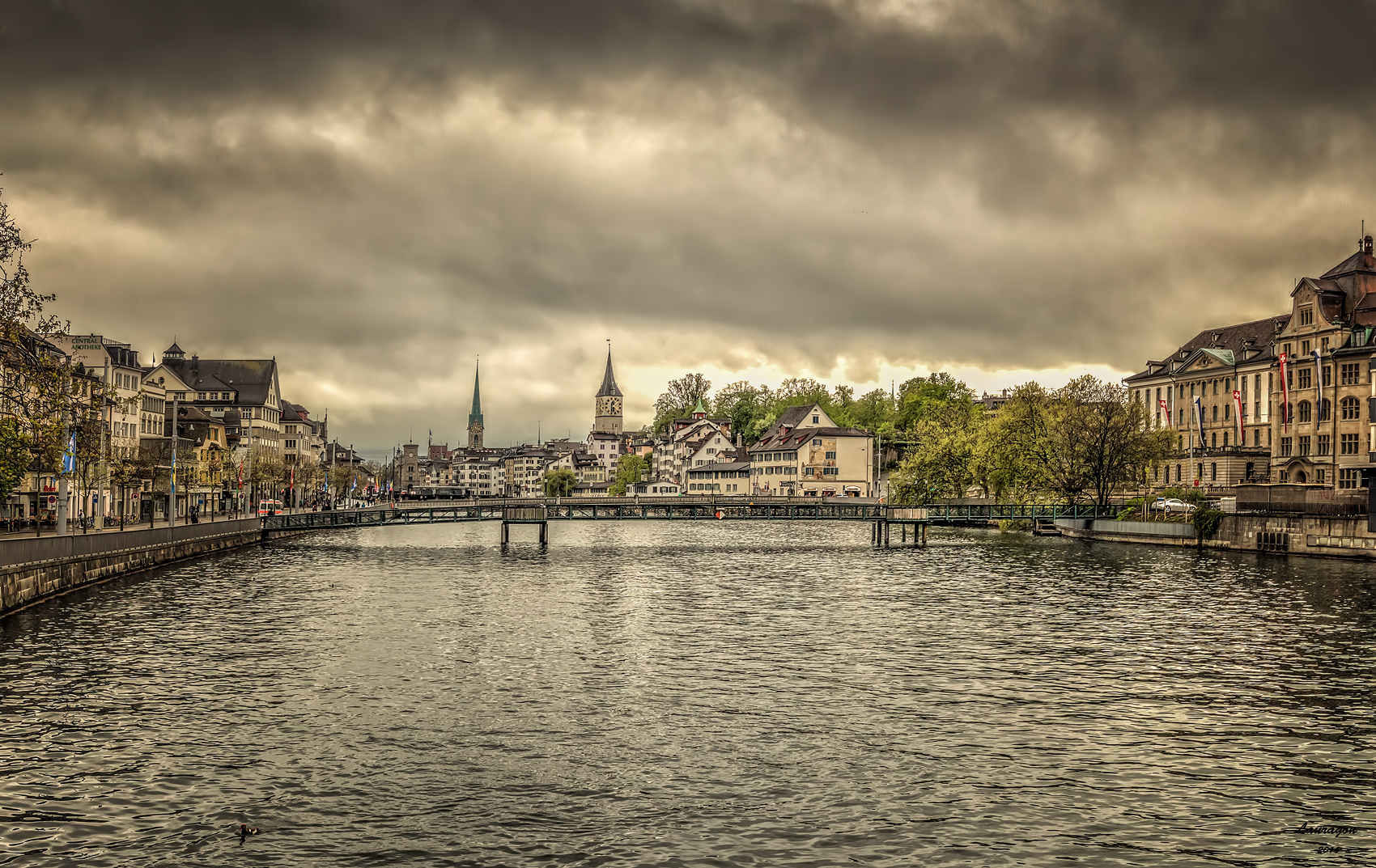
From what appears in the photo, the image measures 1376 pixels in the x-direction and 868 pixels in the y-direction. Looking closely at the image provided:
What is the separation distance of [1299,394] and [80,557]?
105620 mm

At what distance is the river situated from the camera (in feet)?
66.6

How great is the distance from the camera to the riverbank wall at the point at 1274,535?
3019 inches

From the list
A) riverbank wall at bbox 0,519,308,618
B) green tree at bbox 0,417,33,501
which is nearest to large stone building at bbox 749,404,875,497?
riverbank wall at bbox 0,519,308,618

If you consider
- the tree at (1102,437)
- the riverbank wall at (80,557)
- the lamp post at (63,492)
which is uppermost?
the tree at (1102,437)

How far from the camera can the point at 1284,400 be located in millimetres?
113438

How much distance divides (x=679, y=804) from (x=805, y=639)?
2220 centimetres

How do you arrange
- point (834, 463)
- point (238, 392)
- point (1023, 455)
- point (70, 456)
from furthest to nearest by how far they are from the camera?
1. point (834, 463)
2. point (238, 392)
3. point (1023, 455)
4. point (70, 456)

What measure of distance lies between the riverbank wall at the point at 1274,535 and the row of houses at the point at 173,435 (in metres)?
74.3

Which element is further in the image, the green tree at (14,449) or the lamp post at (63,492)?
the lamp post at (63,492)

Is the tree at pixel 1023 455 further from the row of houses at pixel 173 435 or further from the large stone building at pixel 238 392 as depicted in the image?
the large stone building at pixel 238 392

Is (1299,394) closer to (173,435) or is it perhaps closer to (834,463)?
(834,463)

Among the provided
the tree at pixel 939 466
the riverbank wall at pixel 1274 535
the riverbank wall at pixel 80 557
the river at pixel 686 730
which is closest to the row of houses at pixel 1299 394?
the riverbank wall at pixel 1274 535

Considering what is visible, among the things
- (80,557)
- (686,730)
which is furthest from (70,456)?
(686,730)

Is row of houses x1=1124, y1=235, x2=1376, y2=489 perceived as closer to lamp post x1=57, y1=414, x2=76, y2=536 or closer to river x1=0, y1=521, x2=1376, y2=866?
river x1=0, y1=521, x2=1376, y2=866
